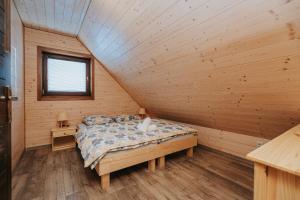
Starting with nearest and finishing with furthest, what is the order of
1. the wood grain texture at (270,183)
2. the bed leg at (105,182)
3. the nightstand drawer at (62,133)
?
the wood grain texture at (270,183)
the bed leg at (105,182)
the nightstand drawer at (62,133)

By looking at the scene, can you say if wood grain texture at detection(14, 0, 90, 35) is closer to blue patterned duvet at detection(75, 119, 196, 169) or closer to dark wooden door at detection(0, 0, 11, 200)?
dark wooden door at detection(0, 0, 11, 200)

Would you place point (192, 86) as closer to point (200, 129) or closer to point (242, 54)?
point (242, 54)

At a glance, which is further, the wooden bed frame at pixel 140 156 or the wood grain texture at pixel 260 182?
the wooden bed frame at pixel 140 156

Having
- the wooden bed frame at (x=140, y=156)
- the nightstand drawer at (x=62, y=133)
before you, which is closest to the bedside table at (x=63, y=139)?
the nightstand drawer at (x=62, y=133)

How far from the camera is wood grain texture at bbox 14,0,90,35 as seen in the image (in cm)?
213

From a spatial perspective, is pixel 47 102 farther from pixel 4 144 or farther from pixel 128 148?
pixel 4 144

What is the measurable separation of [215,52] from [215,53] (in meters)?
0.01

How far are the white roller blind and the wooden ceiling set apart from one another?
81 centimetres

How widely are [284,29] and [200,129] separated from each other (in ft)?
8.01

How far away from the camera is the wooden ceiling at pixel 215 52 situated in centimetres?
122

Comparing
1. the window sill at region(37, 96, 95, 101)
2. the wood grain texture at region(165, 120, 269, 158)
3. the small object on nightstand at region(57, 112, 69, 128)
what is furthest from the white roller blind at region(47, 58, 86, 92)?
the wood grain texture at region(165, 120, 269, 158)

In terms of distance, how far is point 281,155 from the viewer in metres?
0.95

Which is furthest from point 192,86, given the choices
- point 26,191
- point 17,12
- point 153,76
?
point 17,12

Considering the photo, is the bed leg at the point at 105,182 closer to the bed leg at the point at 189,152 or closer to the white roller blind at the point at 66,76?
the bed leg at the point at 189,152
